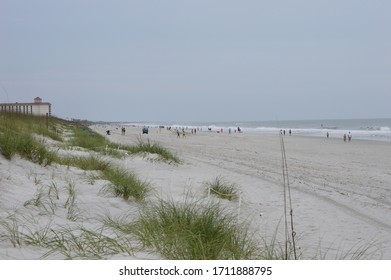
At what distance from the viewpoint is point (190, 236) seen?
3314mm

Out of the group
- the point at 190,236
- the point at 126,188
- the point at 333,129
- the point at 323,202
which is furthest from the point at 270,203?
the point at 333,129

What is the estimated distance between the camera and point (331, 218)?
6.24 m

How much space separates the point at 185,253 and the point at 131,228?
84 cm

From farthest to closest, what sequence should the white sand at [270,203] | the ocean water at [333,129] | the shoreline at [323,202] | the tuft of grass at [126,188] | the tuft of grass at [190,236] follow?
the ocean water at [333,129] → the tuft of grass at [126,188] → the shoreline at [323,202] → the white sand at [270,203] → the tuft of grass at [190,236]

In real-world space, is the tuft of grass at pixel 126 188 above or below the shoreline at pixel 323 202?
above

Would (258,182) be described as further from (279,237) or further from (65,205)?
(65,205)

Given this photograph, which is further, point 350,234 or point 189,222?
point 350,234

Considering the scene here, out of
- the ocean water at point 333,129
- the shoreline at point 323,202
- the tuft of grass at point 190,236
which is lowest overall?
the shoreline at point 323,202

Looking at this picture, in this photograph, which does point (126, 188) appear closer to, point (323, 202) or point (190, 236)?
point (190, 236)

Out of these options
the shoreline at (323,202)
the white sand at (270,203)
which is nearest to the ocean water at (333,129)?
the shoreline at (323,202)

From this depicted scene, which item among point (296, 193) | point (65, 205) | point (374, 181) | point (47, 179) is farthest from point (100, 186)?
point (374, 181)

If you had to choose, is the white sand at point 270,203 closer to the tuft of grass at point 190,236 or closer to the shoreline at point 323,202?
the shoreline at point 323,202

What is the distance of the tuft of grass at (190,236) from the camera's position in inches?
118

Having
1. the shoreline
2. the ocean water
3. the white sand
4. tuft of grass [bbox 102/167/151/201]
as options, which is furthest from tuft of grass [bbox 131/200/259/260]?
the ocean water
